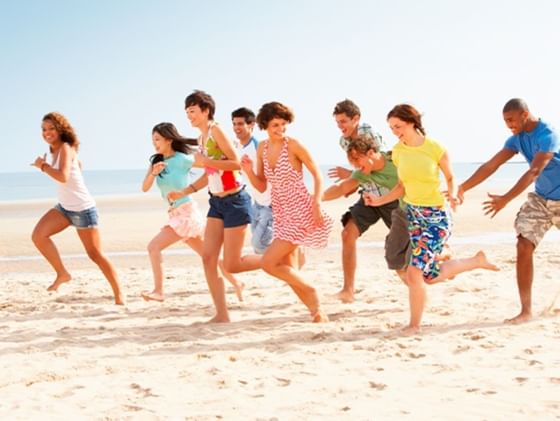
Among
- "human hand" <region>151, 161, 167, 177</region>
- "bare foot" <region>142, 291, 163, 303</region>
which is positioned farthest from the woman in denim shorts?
"bare foot" <region>142, 291, 163, 303</region>

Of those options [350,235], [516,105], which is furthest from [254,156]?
[516,105]

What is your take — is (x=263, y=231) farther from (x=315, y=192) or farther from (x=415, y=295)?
(x=415, y=295)

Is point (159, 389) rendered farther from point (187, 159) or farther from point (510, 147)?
point (510, 147)

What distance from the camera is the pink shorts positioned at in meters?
7.18

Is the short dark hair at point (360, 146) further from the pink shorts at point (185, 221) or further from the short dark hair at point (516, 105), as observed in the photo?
the pink shorts at point (185, 221)

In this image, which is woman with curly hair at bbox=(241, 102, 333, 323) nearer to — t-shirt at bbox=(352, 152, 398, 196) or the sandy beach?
the sandy beach

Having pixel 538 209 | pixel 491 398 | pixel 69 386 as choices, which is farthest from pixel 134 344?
pixel 538 209

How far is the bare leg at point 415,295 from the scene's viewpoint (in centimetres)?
573

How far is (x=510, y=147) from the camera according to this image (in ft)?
20.6

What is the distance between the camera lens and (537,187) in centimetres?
627

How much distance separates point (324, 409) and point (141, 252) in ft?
32.0

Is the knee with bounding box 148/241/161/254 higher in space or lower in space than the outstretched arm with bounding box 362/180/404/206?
lower

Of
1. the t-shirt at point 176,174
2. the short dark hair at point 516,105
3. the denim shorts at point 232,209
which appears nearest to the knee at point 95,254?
the t-shirt at point 176,174

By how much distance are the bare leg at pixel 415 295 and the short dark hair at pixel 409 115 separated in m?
1.12
